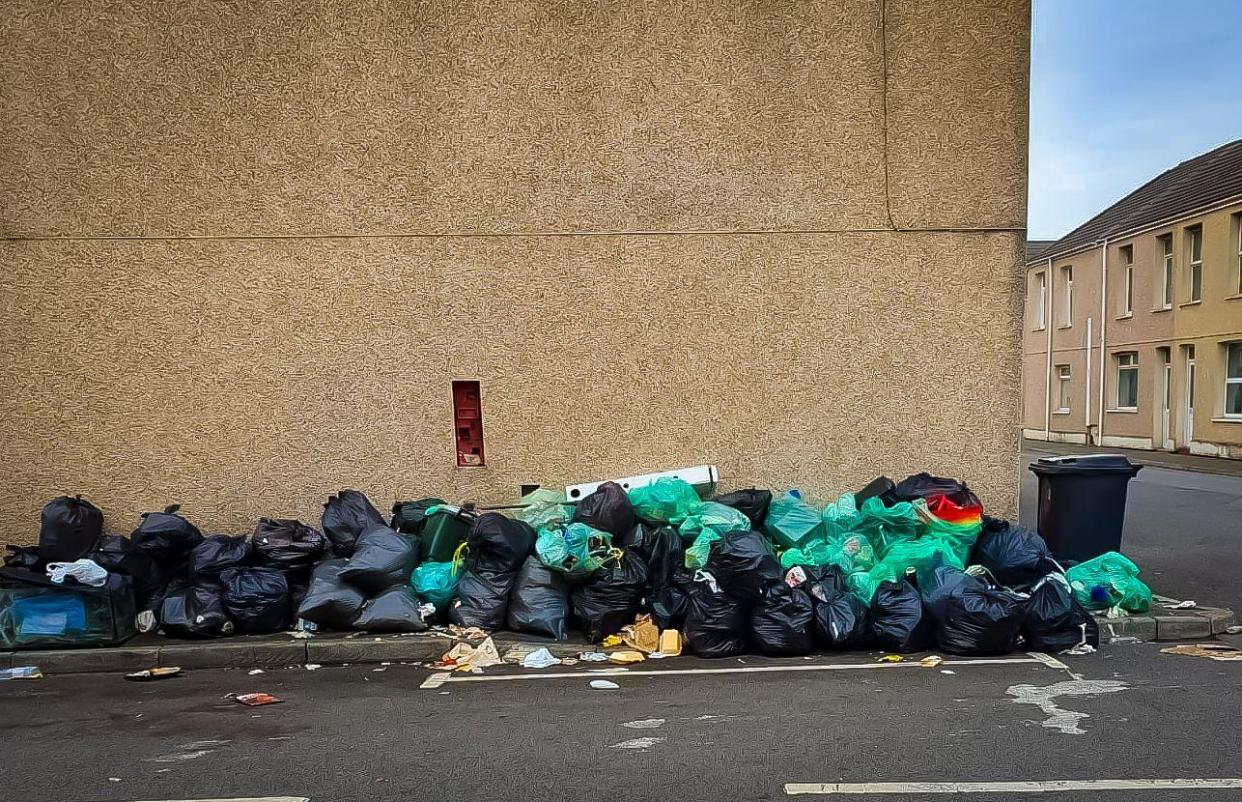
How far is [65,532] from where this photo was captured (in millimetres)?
6750

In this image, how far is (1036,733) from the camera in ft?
13.9

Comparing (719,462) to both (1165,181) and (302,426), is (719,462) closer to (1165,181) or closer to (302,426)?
(302,426)

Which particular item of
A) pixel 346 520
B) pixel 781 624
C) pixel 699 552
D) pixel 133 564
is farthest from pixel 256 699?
pixel 781 624

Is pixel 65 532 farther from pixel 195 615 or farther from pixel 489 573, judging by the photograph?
pixel 489 573

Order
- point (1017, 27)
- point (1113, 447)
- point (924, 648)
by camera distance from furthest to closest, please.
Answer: point (1113, 447) < point (1017, 27) < point (924, 648)

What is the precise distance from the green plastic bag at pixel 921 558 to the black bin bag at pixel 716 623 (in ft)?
3.93

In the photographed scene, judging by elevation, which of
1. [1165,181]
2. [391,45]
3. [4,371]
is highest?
[1165,181]

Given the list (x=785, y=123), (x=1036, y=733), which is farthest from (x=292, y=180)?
(x=1036, y=733)

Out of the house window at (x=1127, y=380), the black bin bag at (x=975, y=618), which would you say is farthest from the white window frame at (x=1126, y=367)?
the black bin bag at (x=975, y=618)

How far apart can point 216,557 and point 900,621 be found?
486cm

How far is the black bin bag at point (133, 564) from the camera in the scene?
6.39 m

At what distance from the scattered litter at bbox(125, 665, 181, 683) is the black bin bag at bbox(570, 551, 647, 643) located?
269 cm

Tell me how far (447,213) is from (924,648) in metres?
5.05

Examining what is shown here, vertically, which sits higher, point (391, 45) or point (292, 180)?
point (391, 45)
